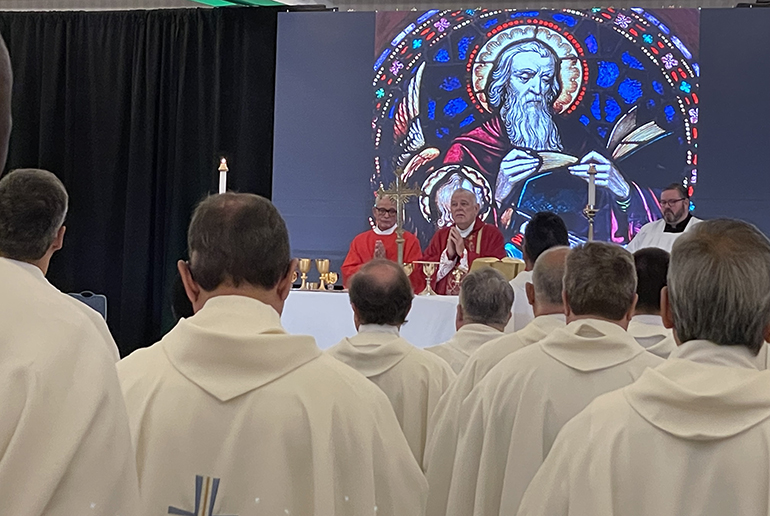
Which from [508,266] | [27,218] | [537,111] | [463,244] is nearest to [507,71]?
[537,111]

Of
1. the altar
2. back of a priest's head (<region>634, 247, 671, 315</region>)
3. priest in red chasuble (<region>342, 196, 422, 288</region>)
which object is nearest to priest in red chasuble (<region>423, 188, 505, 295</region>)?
priest in red chasuble (<region>342, 196, 422, 288</region>)

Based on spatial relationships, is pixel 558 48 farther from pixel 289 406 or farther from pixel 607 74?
pixel 289 406

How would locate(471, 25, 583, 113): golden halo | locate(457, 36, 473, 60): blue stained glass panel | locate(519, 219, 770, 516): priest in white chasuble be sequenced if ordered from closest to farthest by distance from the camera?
locate(519, 219, 770, 516): priest in white chasuble
locate(471, 25, 583, 113): golden halo
locate(457, 36, 473, 60): blue stained glass panel

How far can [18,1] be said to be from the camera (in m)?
12.1

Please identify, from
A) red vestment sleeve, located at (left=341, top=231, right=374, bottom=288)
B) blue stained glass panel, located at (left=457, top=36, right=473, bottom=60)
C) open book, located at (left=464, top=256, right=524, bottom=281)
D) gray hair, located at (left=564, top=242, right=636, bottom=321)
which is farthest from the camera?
blue stained glass panel, located at (left=457, top=36, right=473, bottom=60)

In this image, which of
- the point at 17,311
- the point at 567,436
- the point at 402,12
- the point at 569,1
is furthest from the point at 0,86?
the point at 569,1

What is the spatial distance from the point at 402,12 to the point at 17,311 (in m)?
9.14

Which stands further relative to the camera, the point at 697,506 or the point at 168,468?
the point at 168,468

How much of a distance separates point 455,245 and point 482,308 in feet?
11.7

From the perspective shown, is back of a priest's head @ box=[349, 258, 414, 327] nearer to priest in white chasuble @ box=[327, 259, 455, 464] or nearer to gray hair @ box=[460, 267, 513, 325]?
priest in white chasuble @ box=[327, 259, 455, 464]

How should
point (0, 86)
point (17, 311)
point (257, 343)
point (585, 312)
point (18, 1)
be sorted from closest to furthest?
point (0, 86) → point (17, 311) → point (257, 343) → point (585, 312) → point (18, 1)

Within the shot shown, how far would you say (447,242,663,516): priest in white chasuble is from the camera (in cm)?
271

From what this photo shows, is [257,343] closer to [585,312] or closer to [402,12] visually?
[585,312]

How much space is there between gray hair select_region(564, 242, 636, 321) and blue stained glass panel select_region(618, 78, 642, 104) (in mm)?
7240
